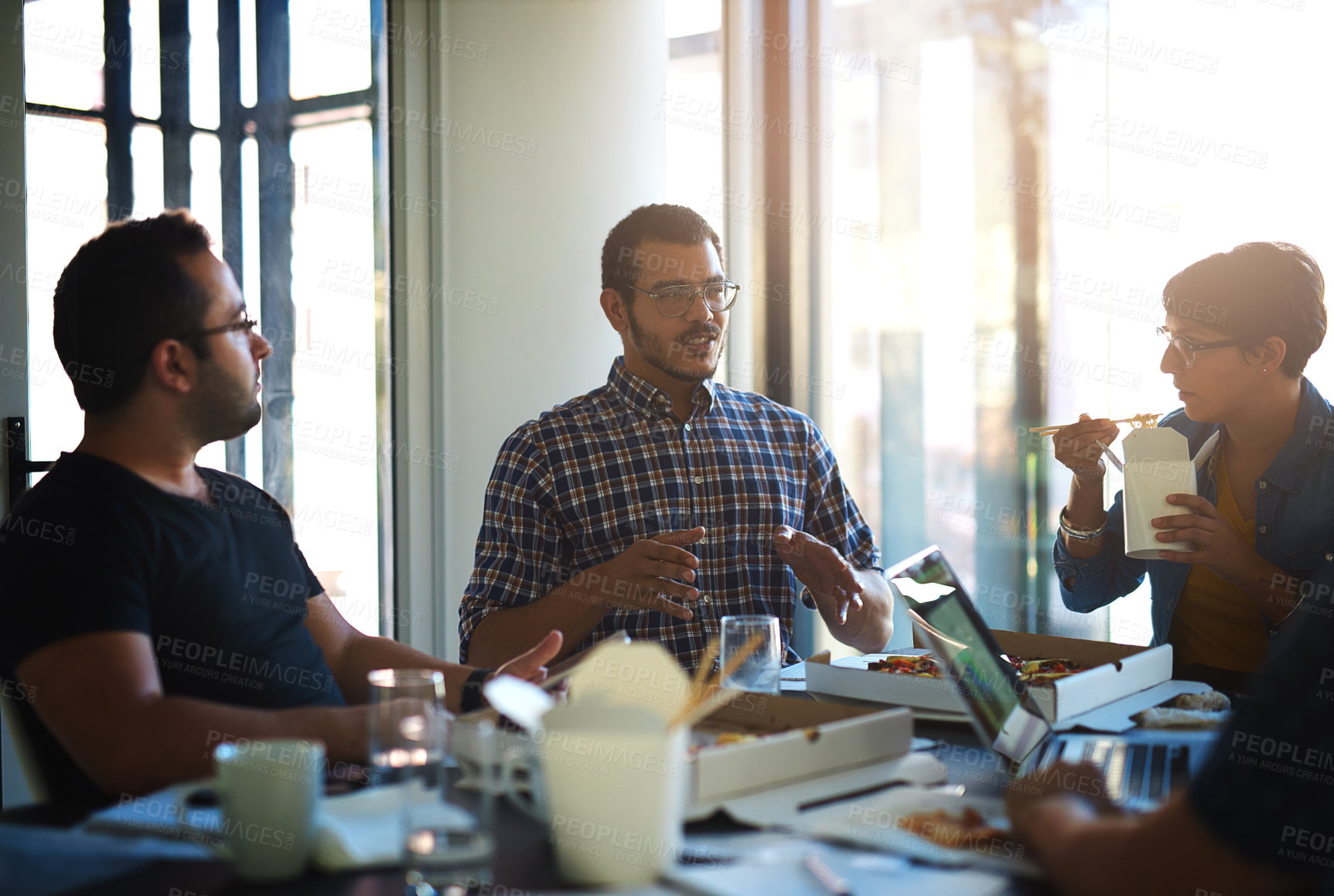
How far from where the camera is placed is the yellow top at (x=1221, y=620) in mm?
2039

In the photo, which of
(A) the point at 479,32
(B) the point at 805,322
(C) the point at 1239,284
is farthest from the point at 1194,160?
(A) the point at 479,32

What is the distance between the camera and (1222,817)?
746mm

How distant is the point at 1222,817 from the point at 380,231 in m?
2.69

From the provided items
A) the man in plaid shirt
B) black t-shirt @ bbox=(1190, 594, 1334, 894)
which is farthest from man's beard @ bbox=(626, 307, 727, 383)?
black t-shirt @ bbox=(1190, 594, 1334, 894)

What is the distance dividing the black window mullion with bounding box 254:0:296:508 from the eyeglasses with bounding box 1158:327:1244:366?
2.15 m

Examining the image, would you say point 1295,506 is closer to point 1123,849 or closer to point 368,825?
point 1123,849

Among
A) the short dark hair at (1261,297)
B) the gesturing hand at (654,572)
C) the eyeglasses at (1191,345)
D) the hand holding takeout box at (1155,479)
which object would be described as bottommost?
the gesturing hand at (654,572)

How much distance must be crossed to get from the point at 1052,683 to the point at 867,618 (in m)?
0.72

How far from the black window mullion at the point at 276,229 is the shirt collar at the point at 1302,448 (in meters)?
2.34

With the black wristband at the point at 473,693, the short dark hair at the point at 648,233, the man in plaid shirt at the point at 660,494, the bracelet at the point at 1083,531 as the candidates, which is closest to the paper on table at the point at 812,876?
the black wristband at the point at 473,693

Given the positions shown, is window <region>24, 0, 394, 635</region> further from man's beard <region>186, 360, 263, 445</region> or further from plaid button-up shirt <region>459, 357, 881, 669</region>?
man's beard <region>186, 360, 263, 445</region>

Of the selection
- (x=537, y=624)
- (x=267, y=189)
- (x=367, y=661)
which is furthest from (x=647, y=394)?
(x=267, y=189)

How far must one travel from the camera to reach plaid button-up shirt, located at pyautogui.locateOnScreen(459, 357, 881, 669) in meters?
2.20

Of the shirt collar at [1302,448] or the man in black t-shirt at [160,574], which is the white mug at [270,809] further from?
the shirt collar at [1302,448]
